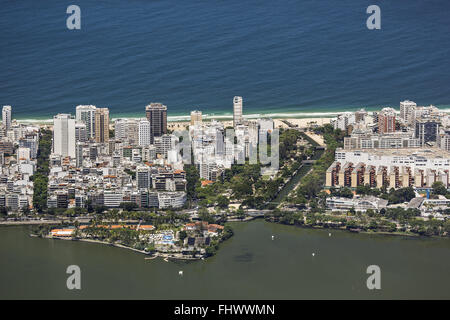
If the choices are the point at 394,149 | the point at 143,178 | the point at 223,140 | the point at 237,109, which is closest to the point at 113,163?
the point at 143,178

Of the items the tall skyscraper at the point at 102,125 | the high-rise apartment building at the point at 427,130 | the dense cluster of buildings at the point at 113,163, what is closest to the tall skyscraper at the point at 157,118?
the dense cluster of buildings at the point at 113,163

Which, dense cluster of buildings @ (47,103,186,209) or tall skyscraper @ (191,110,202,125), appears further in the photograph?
tall skyscraper @ (191,110,202,125)

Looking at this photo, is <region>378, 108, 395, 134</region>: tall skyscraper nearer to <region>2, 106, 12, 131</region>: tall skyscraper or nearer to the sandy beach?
the sandy beach

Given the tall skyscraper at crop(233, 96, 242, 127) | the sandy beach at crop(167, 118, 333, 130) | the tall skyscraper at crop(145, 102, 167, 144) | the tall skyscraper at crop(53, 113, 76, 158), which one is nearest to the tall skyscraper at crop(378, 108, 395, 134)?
the sandy beach at crop(167, 118, 333, 130)

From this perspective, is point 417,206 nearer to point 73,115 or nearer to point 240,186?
point 240,186

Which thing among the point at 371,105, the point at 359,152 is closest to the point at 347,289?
the point at 359,152
